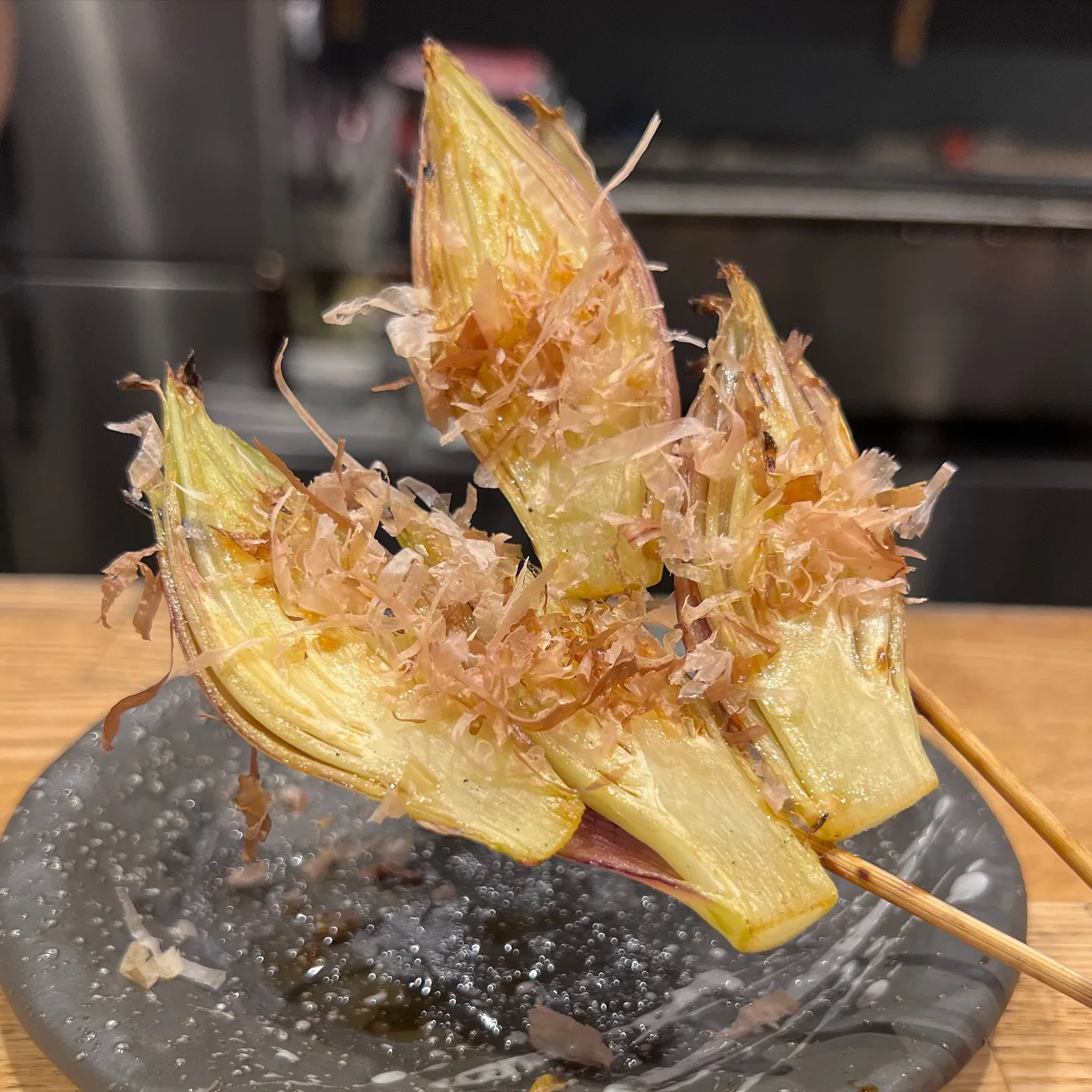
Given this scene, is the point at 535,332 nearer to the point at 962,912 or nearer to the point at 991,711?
the point at 962,912

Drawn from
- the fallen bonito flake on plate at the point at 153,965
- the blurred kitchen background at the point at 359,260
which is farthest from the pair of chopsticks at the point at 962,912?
the blurred kitchen background at the point at 359,260

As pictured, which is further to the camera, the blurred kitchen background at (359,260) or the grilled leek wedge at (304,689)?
the blurred kitchen background at (359,260)

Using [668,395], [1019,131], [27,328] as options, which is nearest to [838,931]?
[668,395]

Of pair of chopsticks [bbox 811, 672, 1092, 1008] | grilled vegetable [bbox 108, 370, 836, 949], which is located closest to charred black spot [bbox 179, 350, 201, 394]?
grilled vegetable [bbox 108, 370, 836, 949]

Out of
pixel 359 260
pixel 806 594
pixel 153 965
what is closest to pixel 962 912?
pixel 806 594

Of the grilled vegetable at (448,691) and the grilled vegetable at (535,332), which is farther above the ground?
the grilled vegetable at (535,332)

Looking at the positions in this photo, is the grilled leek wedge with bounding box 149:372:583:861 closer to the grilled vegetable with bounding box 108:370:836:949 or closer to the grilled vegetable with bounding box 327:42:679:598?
the grilled vegetable with bounding box 108:370:836:949

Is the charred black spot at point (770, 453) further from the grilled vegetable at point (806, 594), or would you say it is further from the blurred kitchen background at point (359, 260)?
the blurred kitchen background at point (359, 260)
